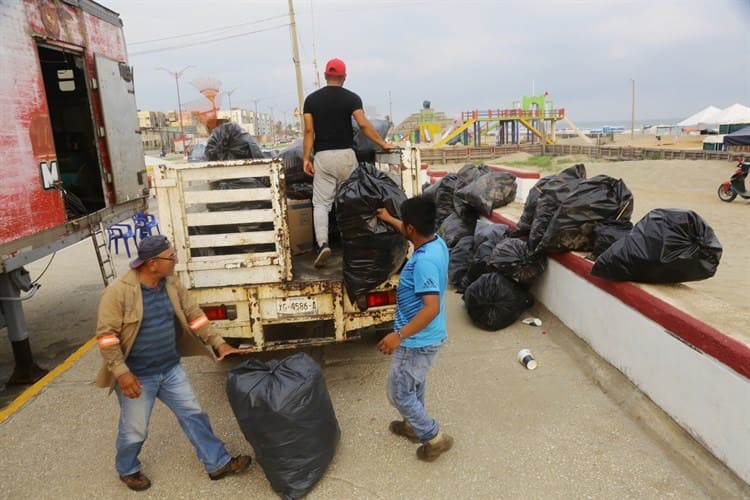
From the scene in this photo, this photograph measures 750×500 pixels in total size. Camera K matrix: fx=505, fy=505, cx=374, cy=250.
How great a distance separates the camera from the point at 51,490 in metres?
2.98

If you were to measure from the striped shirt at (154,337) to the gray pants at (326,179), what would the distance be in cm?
165

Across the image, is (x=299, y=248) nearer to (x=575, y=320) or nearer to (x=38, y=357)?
(x=575, y=320)

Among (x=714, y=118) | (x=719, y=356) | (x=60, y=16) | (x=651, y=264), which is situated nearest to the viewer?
(x=719, y=356)

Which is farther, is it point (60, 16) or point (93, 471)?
point (60, 16)

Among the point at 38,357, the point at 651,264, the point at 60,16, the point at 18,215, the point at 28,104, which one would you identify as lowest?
the point at 38,357

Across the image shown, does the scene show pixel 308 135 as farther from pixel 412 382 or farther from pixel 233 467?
pixel 233 467

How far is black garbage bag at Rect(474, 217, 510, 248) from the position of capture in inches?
238

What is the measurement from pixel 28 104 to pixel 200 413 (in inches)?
125

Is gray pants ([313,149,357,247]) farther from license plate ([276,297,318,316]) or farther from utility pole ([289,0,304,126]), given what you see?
utility pole ([289,0,304,126])

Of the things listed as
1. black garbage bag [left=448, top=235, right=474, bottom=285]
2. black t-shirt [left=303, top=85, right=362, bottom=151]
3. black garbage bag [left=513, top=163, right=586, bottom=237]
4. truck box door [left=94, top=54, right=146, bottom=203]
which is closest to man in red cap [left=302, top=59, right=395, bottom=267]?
black t-shirt [left=303, top=85, right=362, bottom=151]

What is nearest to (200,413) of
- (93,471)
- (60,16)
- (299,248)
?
(93,471)

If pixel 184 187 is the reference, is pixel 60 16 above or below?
above

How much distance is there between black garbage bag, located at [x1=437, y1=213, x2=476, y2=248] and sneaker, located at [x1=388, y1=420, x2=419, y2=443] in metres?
4.33

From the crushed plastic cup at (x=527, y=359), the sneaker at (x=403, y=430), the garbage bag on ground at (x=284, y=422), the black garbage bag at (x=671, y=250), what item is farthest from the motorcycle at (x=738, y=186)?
the garbage bag on ground at (x=284, y=422)
